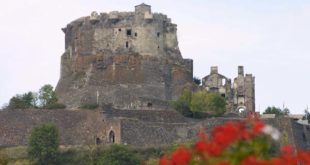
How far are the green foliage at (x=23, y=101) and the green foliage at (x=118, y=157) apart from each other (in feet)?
31.8

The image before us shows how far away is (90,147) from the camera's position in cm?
5100

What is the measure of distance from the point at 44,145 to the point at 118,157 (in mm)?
4080

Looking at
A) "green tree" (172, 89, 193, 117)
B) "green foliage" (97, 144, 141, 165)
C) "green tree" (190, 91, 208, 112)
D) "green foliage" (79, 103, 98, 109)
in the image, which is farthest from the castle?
"green foliage" (97, 144, 141, 165)

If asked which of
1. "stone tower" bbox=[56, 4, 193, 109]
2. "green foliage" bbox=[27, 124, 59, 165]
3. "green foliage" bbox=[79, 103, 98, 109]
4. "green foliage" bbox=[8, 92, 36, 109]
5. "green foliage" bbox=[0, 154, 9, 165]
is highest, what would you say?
"stone tower" bbox=[56, 4, 193, 109]

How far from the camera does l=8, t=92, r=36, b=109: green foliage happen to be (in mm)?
56803

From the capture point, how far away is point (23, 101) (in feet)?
190

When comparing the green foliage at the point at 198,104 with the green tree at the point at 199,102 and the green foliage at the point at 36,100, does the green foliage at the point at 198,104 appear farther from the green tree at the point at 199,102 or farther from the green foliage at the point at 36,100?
the green foliage at the point at 36,100

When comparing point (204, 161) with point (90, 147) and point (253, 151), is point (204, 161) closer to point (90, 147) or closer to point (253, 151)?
point (253, 151)

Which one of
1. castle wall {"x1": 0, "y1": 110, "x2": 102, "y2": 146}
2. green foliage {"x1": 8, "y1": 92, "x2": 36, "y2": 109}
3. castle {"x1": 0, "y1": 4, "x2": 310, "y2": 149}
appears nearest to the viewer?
castle wall {"x1": 0, "y1": 110, "x2": 102, "y2": 146}

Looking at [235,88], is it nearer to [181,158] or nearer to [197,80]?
[197,80]

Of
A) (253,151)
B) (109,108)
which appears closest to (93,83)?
(109,108)

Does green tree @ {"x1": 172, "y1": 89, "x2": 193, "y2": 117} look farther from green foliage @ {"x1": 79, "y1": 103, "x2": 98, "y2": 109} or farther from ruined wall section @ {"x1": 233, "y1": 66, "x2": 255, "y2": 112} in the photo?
ruined wall section @ {"x1": 233, "y1": 66, "x2": 255, "y2": 112}

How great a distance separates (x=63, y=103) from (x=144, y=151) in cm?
1072

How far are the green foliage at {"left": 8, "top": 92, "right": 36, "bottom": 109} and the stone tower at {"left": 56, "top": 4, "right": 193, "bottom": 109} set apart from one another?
7.37 feet
